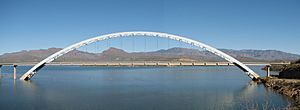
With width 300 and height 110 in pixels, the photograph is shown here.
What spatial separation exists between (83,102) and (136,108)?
4.70 m

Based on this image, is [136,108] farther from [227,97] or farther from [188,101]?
[227,97]

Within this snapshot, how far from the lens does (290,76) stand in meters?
43.0

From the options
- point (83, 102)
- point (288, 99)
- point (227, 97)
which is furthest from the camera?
point (227, 97)

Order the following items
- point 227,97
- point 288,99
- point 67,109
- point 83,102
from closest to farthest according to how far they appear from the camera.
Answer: point 67,109 → point 83,102 → point 288,99 → point 227,97

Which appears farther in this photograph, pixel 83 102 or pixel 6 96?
pixel 6 96

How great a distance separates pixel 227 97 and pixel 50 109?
14.8 metres

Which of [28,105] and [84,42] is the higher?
[84,42]

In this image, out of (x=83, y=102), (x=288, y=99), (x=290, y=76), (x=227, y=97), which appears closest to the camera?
(x=83, y=102)

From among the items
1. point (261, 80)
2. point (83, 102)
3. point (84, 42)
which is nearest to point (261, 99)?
point (83, 102)

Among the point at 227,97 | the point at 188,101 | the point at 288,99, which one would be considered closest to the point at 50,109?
the point at 188,101

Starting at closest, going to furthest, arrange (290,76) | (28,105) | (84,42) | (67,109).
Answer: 1. (67,109)
2. (28,105)
3. (290,76)
4. (84,42)

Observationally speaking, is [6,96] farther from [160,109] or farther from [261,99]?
[261,99]

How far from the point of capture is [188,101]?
999 inches

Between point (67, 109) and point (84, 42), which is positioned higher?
point (84, 42)
